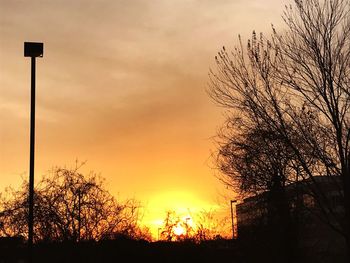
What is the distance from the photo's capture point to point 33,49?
49.9ft

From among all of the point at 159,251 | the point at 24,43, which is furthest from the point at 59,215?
the point at 24,43

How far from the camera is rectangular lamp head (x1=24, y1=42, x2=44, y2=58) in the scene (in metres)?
15.2

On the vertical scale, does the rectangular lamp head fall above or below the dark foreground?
above

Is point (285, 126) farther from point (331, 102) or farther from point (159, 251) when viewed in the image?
point (159, 251)

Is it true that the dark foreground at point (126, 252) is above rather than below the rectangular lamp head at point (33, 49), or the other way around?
below

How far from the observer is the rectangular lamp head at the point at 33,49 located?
49.9ft

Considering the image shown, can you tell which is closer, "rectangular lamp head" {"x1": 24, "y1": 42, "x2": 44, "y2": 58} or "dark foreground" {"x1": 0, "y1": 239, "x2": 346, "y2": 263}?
"rectangular lamp head" {"x1": 24, "y1": 42, "x2": 44, "y2": 58}

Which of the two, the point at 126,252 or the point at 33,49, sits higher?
the point at 33,49

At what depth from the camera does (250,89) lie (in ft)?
56.4

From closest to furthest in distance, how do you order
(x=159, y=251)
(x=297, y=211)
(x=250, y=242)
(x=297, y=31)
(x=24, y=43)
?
(x=24, y=43) → (x=297, y=31) → (x=159, y=251) → (x=297, y=211) → (x=250, y=242)

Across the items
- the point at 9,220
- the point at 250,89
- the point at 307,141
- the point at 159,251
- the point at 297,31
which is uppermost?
the point at 297,31

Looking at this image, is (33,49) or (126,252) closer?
(33,49)

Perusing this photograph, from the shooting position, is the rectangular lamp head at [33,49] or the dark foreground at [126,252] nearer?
the rectangular lamp head at [33,49]

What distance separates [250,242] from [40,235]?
9415 mm
